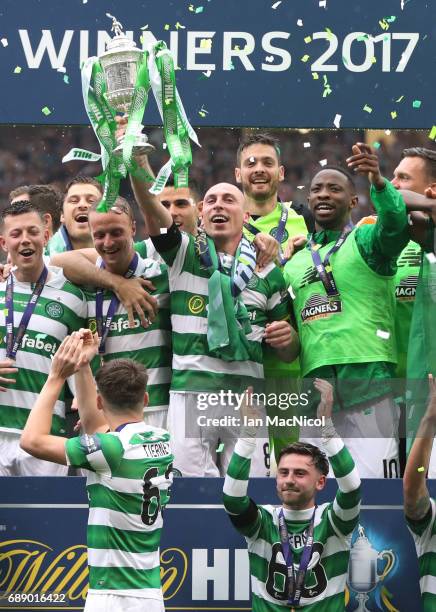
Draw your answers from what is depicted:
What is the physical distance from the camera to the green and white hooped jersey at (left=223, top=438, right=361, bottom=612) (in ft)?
21.6

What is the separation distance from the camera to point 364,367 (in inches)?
284

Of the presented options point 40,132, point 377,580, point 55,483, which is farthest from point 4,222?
point 377,580

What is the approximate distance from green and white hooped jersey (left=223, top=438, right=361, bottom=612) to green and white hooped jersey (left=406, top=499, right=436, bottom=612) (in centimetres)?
35

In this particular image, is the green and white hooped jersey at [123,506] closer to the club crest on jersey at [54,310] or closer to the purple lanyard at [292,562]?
the purple lanyard at [292,562]

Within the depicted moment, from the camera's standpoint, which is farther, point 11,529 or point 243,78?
point 243,78

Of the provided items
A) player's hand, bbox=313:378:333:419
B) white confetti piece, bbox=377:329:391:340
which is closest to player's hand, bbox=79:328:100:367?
player's hand, bbox=313:378:333:419

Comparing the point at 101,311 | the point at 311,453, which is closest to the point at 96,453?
the point at 311,453

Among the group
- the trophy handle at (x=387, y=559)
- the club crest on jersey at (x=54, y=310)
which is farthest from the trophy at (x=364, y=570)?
the club crest on jersey at (x=54, y=310)

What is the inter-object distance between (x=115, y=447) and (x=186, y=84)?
258cm

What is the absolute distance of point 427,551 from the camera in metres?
6.88

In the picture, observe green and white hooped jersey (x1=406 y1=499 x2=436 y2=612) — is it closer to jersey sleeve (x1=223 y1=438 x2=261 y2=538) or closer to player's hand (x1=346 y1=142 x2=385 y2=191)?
jersey sleeve (x1=223 y1=438 x2=261 y2=538)

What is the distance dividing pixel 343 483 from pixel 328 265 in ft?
4.06

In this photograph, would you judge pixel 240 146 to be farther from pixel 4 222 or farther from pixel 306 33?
pixel 4 222

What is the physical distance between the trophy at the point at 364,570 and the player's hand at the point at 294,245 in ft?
5.06
